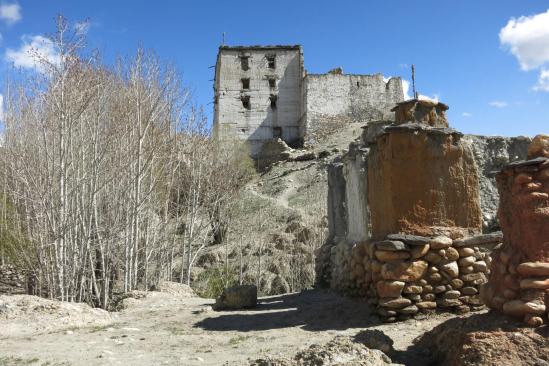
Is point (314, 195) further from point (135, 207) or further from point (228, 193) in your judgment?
point (135, 207)

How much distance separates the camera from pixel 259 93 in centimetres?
3681

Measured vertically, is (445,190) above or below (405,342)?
above

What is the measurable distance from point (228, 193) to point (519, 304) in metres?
16.0

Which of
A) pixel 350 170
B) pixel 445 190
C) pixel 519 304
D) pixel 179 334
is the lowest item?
pixel 179 334

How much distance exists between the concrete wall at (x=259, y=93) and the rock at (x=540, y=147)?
31931 millimetres

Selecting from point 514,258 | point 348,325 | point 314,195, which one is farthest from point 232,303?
point 314,195

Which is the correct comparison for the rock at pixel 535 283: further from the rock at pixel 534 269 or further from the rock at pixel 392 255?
the rock at pixel 392 255

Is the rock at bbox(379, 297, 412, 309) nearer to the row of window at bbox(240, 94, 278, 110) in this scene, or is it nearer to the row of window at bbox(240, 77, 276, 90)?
the row of window at bbox(240, 94, 278, 110)

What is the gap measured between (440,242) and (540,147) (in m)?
1.84

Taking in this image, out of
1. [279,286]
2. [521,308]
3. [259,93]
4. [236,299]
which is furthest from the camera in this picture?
[259,93]

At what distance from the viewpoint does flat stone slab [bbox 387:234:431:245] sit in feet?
18.2

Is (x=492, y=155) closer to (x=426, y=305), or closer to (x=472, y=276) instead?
(x=472, y=276)

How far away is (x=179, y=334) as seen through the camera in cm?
586

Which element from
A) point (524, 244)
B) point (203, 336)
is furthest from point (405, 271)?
point (203, 336)
